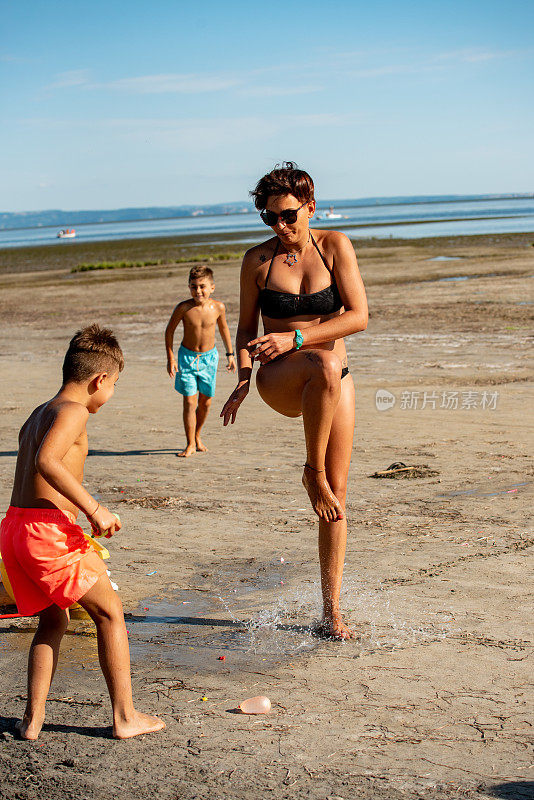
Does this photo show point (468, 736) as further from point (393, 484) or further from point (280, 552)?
point (393, 484)

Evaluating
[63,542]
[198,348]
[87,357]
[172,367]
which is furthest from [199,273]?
[63,542]

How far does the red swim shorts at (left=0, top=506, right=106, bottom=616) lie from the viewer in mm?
3430

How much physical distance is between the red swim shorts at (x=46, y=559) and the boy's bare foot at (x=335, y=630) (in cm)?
145

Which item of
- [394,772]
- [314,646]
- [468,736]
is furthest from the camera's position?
[314,646]

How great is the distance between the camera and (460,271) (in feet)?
97.3

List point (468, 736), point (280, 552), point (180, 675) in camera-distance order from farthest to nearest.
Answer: point (280, 552) → point (180, 675) → point (468, 736)

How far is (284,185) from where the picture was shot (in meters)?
4.35

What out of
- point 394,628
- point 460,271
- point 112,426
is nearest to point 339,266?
point 394,628

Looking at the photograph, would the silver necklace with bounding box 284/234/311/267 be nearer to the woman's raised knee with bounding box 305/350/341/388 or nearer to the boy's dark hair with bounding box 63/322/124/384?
the woman's raised knee with bounding box 305/350/341/388

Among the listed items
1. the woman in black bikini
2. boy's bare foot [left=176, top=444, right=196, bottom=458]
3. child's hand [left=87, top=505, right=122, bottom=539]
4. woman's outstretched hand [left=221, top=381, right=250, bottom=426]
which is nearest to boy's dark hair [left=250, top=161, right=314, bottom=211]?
the woman in black bikini

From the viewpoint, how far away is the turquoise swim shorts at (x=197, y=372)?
30.1ft

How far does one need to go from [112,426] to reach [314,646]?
19.5 ft

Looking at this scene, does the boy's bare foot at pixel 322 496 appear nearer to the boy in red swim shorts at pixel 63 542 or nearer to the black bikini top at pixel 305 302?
the black bikini top at pixel 305 302

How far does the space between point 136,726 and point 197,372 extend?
590 cm
